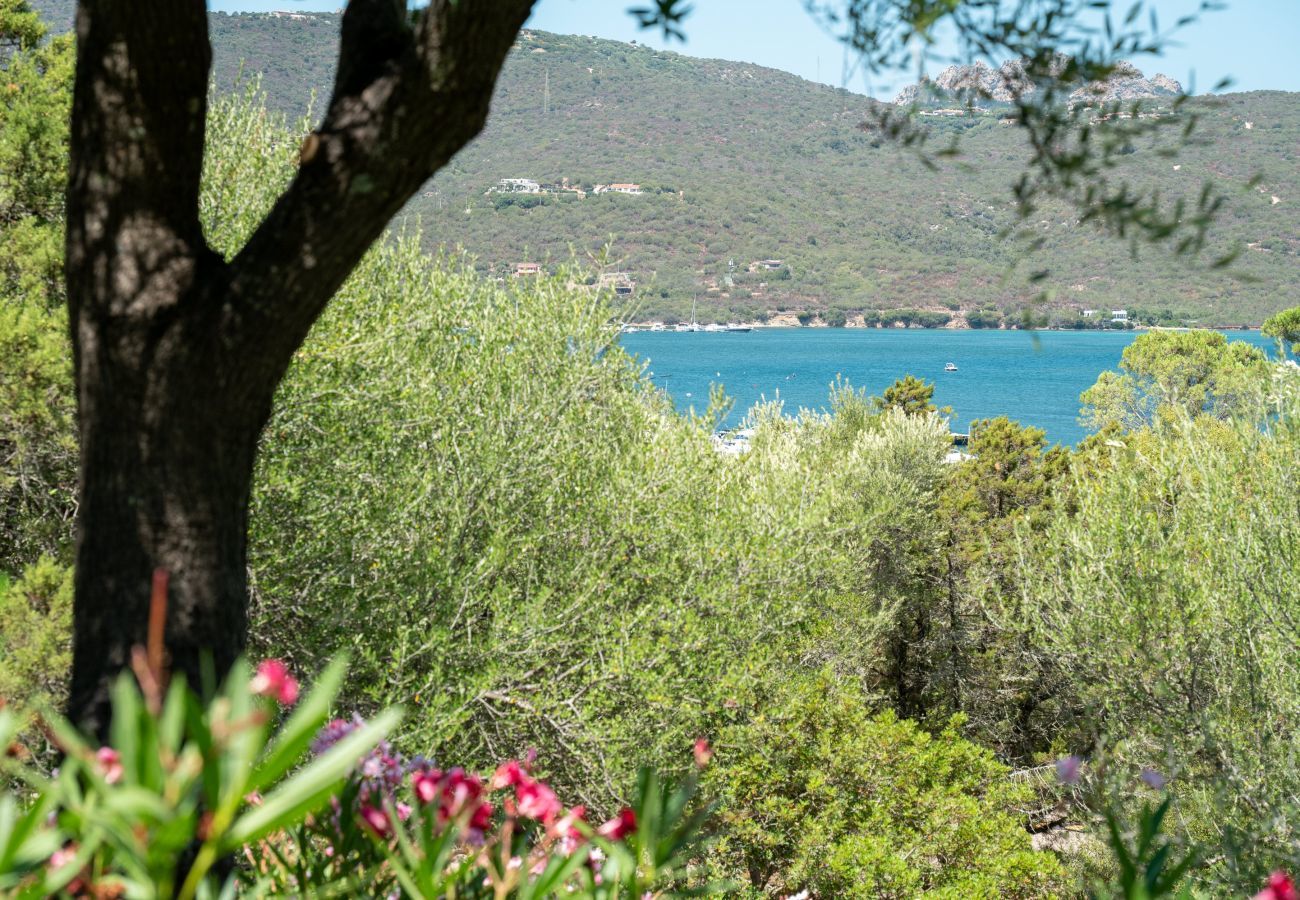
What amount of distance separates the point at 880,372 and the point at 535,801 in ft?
488

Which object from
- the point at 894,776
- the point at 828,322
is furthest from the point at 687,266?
the point at 894,776

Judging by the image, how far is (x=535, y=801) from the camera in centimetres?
263

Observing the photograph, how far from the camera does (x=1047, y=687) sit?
82.7 feet

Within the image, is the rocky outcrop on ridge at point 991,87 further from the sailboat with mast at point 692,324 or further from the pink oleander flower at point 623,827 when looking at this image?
the sailboat with mast at point 692,324

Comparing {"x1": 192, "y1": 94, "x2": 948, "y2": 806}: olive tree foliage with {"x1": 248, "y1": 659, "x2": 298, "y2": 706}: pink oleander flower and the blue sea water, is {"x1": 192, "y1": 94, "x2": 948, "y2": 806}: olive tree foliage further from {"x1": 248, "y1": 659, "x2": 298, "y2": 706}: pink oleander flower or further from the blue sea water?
the blue sea water

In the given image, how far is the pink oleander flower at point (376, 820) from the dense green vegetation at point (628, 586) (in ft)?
16.7

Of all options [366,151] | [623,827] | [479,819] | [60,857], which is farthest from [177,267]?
[623,827]

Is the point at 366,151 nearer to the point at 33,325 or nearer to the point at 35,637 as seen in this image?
the point at 35,637

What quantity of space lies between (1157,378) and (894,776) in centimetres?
4674

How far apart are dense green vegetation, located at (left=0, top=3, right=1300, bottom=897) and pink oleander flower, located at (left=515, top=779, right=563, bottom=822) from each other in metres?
5.19

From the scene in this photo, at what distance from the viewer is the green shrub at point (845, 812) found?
1295 cm

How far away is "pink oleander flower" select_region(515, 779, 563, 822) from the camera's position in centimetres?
260

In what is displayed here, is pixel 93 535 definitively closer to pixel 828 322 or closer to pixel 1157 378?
pixel 1157 378

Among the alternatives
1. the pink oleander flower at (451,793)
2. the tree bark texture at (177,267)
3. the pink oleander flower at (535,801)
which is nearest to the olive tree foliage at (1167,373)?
the pink oleander flower at (535,801)
